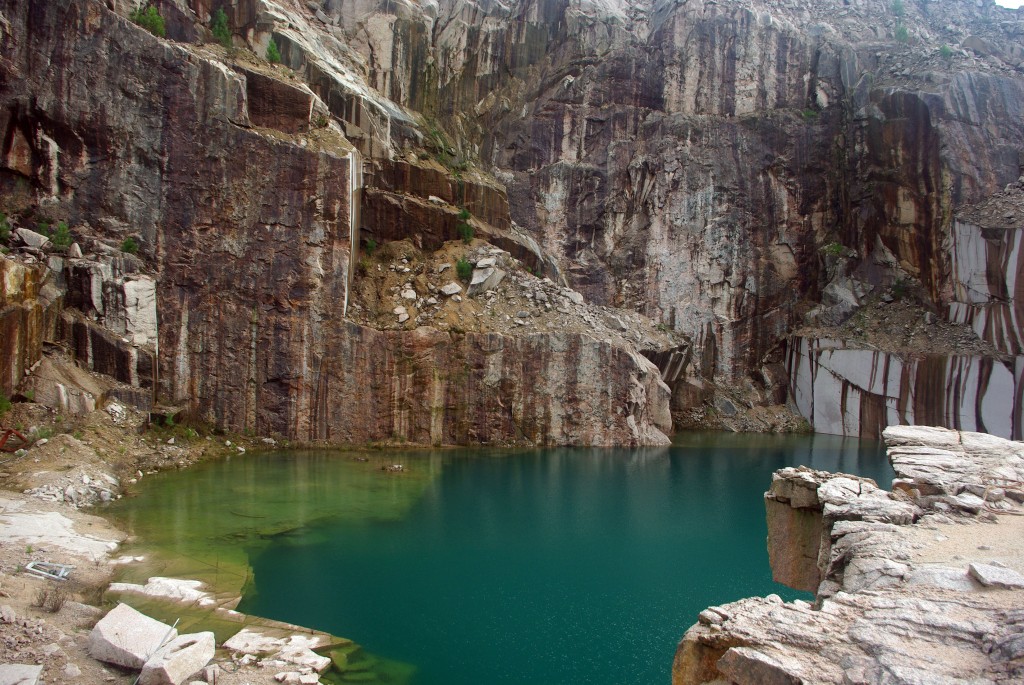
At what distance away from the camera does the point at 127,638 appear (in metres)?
10.8

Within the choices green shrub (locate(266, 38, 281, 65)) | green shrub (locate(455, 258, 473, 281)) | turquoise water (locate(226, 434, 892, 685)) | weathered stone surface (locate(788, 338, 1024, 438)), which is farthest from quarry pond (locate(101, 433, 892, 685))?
green shrub (locate(266, 38, 281, 65))

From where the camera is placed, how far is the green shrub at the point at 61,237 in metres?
30.6

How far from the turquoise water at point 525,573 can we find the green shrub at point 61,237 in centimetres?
1466

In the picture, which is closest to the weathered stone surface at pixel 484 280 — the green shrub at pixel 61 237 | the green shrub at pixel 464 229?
the green shrub at pixel 464 229

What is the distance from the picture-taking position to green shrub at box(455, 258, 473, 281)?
40.7 metres

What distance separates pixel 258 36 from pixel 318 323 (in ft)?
54.0

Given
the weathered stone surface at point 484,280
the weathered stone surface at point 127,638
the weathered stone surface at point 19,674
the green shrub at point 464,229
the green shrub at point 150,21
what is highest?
the green shrub at point 150,21

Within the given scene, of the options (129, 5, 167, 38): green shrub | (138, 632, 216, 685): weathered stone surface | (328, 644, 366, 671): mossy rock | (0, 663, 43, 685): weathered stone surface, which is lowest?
(328, 644, 366, 671): mossy rock

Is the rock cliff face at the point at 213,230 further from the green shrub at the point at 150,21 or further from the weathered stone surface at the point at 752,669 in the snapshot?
the weathered stone surface at the point at 752,669

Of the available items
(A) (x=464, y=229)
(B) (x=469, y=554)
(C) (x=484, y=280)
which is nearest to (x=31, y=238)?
(C) (x=484, y=280)

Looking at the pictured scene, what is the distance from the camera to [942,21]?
60.7m

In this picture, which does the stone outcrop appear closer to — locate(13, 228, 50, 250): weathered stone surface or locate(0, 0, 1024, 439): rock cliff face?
locate(13, 228, 50, 250): weathered stone surface

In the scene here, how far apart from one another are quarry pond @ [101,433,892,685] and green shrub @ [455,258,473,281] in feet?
40.1

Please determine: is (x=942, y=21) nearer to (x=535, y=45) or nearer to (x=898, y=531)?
(x=535, y=45)
